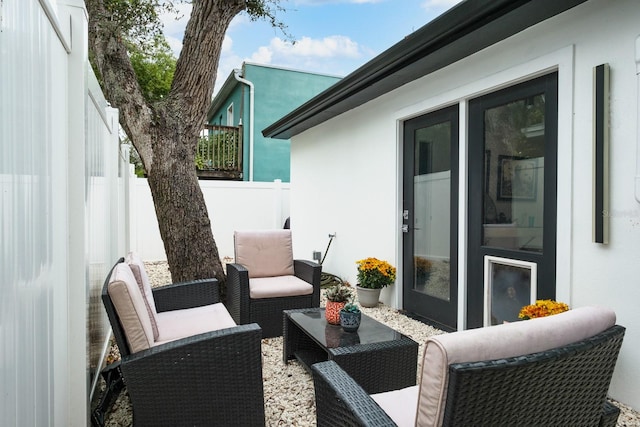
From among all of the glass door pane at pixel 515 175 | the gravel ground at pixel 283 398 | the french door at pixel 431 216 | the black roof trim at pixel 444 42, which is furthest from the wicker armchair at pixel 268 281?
the black roof trim at pixel 444 42

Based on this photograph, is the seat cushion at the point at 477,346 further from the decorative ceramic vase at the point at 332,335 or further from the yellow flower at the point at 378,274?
the yellow flower at the point at 378,274

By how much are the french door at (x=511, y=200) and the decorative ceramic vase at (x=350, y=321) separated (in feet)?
4.75

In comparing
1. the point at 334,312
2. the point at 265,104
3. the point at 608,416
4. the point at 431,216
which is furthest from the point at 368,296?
the point at 265,104

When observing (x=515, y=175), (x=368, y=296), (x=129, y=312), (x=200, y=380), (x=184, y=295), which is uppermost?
(x=515, y=175)

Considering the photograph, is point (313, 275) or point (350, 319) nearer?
point (350, 319)

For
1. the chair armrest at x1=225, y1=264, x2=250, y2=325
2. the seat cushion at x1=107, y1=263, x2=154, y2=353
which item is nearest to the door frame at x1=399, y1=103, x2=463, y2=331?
the chair armrest at x1=225, y1=264, x2=250, y2=325

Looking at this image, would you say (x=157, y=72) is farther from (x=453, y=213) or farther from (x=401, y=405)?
(x=401, y=405)

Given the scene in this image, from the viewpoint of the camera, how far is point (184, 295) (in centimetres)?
313

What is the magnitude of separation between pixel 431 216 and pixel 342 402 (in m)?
3.09

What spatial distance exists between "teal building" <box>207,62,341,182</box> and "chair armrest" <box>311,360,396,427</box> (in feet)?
27.6

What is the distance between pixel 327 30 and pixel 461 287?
7.19 metres

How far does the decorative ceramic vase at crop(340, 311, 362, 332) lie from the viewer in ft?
8.52

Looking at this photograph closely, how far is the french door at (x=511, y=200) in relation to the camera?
115 inches

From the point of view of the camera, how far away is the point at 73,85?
1.71m
